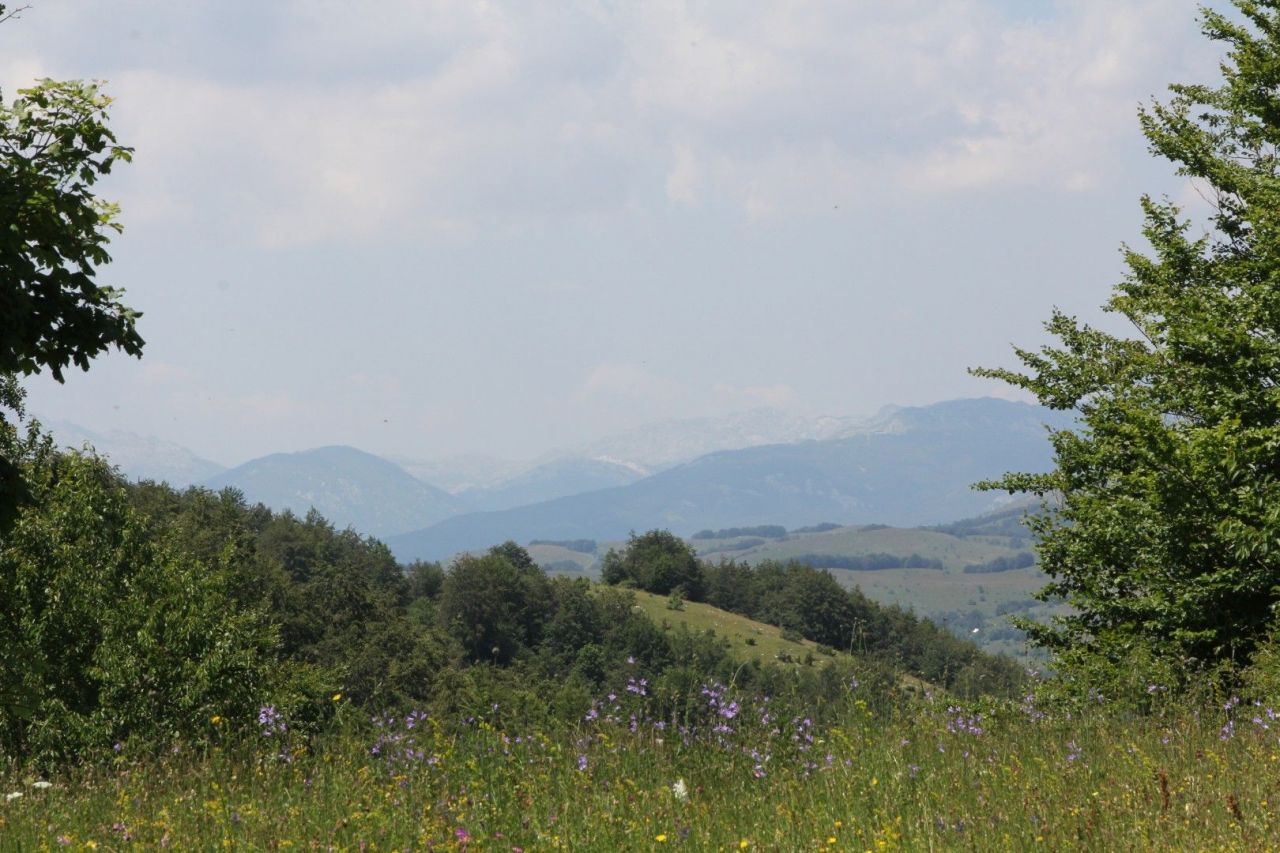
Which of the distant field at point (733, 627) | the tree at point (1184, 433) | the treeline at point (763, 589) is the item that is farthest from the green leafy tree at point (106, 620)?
the treeline at point (763, 589)

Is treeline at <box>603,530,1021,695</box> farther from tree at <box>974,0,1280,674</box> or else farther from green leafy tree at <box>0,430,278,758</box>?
tree at <box>974,0,1280,674</box>

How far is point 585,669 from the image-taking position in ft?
391

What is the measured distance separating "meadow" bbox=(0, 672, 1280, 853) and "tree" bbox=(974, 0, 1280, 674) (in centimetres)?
629

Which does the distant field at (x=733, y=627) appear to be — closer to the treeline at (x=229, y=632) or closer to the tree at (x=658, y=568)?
the tree at (x=658, y=568)

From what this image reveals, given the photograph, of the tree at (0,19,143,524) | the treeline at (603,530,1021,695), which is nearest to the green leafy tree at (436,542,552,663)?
the treeline at (603,530,1021,695)

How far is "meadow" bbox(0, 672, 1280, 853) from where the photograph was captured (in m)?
5.50

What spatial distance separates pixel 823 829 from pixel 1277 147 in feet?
65.8

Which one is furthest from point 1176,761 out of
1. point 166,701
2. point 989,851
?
point 166,701

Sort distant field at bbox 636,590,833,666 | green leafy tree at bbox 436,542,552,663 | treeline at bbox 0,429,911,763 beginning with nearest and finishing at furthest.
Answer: treeline at bbox 0,429,911,763
green leafy tree at bbox 436,542,552,663
distant field at bbox 636,590,833,666

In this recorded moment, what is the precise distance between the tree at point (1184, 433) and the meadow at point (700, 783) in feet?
20.6

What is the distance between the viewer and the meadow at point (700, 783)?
5504 millimetres

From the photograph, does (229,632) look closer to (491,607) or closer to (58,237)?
(58,237)

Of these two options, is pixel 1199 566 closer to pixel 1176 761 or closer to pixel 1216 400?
pixel 1216 400

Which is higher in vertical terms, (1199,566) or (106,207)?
(106,207)
